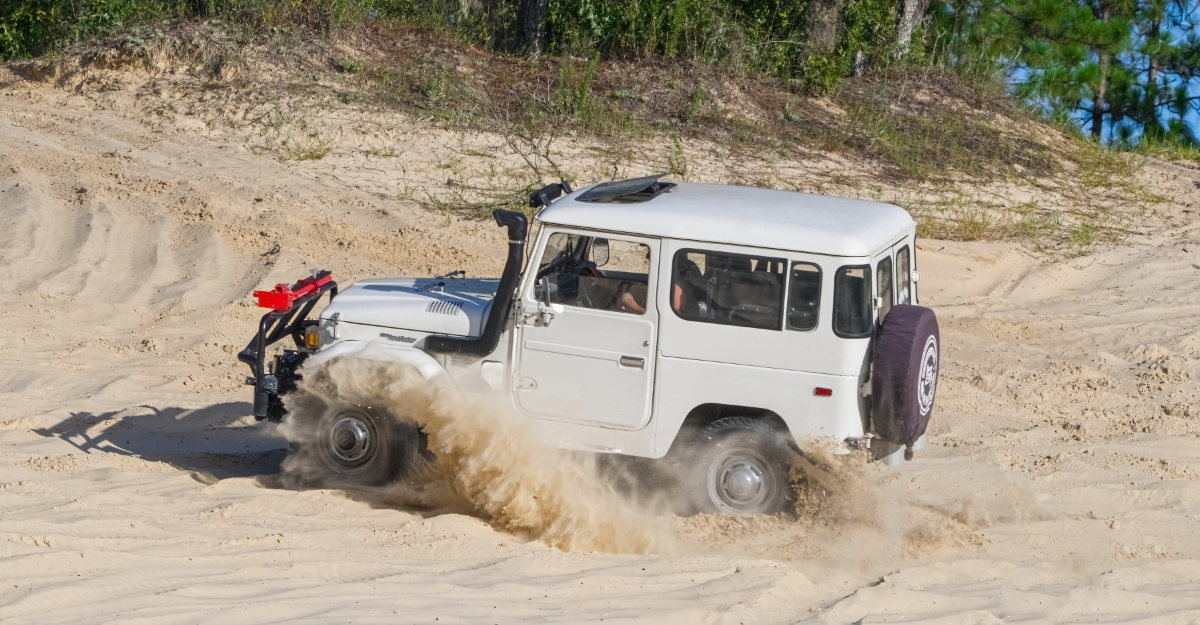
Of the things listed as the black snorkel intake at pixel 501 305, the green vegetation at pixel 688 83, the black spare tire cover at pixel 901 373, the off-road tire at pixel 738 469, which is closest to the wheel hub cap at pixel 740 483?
the off-road tire at pixel 738 469

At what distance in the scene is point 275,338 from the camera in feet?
21.3

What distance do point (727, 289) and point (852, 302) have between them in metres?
0.60

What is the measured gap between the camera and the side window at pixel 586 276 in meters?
5.82

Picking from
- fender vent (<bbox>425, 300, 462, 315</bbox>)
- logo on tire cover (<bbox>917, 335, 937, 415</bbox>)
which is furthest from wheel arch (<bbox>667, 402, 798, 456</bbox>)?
fender vent (<bbox>425, 300, 462, 315</bbox>)

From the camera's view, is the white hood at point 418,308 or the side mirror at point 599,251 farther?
the white hood at point 418,308

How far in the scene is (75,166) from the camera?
12867 millimetres

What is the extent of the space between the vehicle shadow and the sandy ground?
0.09 feet

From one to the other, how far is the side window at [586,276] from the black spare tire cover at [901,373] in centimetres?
121

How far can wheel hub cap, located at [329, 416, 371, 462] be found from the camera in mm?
6141

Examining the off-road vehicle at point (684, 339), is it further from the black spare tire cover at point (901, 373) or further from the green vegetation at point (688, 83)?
the green vegetation at point (688, 83)

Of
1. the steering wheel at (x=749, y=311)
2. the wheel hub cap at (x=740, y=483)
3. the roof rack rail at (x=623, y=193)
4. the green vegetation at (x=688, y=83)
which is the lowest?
the wheel hub cap at (x=740, y=483)

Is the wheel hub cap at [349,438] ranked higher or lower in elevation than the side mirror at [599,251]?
lower

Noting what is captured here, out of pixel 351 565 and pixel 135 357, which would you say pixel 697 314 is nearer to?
pixel 351 565

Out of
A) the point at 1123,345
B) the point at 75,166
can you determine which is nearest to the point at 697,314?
the point at 1123,345
